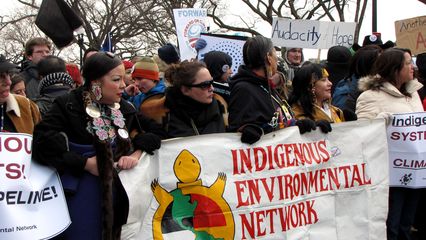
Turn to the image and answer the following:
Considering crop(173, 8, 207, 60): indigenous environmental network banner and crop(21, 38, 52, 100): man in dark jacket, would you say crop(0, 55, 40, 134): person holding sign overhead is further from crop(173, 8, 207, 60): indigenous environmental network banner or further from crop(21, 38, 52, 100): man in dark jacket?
crop(173, 8, 207, 60): indigenous environmental network banner

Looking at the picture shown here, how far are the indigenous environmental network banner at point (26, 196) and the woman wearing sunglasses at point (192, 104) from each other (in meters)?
0.95

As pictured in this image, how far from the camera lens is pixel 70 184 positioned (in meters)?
3.17

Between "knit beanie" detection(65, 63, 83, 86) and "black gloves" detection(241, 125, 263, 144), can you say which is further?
"knit beanie" detection(65, 63, 83, 86)

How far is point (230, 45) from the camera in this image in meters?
5.75

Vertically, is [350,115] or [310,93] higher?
[310,93]

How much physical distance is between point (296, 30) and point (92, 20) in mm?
22060

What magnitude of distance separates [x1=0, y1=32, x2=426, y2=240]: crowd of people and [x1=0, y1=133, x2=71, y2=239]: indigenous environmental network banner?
2.8 inches

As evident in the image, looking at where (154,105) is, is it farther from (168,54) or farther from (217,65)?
(168,54)

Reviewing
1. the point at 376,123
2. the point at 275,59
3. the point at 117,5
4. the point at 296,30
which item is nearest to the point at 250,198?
the point at 275,59

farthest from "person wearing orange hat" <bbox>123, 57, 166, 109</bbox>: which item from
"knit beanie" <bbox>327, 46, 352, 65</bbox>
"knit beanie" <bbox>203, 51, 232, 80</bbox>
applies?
"knit beanie" <bbox>327, 46, 352, 65</bbox>

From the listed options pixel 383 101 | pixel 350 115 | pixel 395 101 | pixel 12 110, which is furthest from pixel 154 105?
pixel 395 101

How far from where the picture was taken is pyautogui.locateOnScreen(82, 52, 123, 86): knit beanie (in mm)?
3193

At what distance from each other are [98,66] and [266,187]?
4.88 ft

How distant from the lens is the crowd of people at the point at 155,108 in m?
3.13
